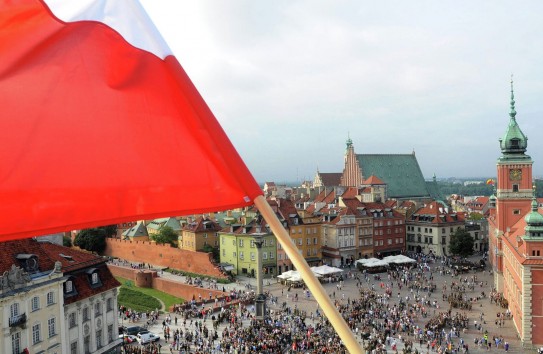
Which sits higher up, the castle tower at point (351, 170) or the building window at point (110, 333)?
the castle tower at point (351, 170)

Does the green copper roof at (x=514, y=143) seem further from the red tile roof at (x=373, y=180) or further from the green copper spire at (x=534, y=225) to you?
the red tile roof at (x=373, y=180)

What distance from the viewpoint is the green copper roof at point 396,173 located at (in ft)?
310

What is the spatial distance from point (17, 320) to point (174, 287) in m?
28.8

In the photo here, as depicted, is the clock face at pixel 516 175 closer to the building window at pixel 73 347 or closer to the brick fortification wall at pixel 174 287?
the brick fortification wall at pixel 174 287

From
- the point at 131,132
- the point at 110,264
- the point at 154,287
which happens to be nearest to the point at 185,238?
the point at 110,264

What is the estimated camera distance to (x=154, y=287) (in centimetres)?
5478

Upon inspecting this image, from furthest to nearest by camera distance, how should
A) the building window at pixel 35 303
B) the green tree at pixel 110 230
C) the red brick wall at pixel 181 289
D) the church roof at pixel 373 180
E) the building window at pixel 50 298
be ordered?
the church roof at pixel 373 180, the green tree at pixel 110 230, the red brick wall at pixel 181 289, the building window at pixel 50 298, the building window at pixel 35 303

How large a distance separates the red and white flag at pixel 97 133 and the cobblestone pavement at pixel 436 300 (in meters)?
30.2

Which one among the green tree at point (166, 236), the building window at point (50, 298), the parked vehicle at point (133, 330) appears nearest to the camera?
the building window at point (50, 298)

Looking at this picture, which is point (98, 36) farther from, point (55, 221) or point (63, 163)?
point (55, 221)

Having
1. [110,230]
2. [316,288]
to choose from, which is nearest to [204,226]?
[110,230]

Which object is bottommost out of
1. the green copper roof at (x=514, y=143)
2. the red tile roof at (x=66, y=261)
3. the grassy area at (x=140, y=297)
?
the grassy area at (x=140, y=297)

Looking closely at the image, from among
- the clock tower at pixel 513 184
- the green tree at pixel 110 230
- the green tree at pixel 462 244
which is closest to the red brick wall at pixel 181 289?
the green tree at pixel 110 230

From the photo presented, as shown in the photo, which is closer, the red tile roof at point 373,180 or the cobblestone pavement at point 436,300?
the cobblestone pavement at point 436,300
